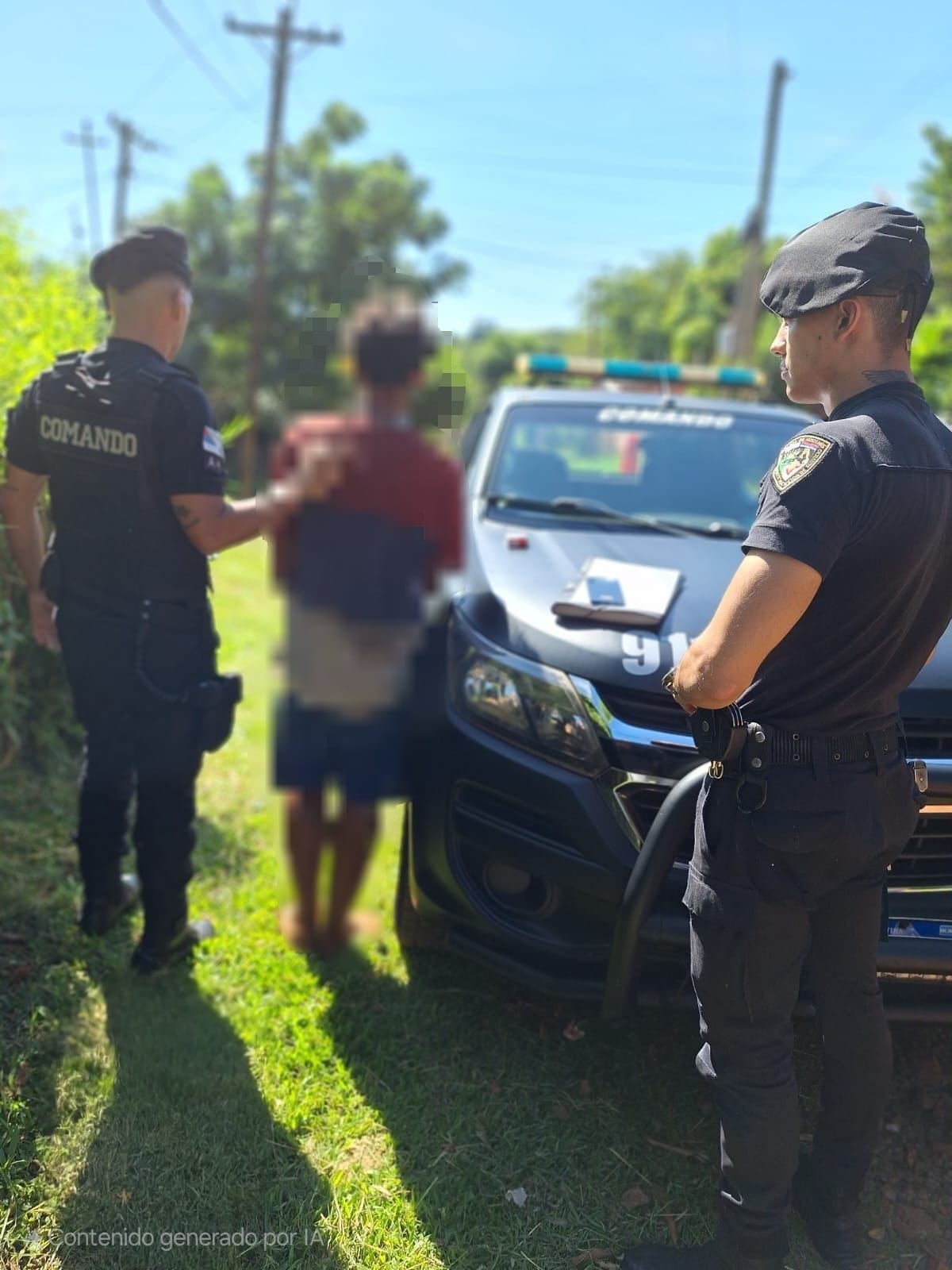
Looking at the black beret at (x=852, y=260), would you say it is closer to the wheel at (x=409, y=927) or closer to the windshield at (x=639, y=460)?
the windshield at (x=639, y=460)

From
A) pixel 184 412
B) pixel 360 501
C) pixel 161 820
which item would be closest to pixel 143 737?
pixel 161 820

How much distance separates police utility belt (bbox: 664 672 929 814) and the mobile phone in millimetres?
514

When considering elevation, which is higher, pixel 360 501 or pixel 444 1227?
pixel 360 501

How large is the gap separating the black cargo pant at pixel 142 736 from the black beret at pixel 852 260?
137 centimetres

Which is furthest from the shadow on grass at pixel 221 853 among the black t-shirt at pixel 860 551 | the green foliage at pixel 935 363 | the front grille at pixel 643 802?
the green foliage at pixel 935 363

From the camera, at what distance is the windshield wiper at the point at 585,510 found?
298cm

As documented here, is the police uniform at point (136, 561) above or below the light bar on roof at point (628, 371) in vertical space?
below

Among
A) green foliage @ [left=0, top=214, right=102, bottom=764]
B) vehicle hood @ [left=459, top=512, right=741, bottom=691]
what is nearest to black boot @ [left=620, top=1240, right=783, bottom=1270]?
vehicle hood @ [left=459, top=512, right=741, bottom=691]

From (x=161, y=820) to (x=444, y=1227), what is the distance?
1.23 m

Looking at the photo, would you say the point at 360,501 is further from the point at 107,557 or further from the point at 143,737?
the point at 143,737

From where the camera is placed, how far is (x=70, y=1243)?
197 cm

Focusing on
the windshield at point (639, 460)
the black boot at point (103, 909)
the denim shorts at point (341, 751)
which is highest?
the denim shorts at point (341, 751)

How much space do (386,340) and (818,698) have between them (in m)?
1.28

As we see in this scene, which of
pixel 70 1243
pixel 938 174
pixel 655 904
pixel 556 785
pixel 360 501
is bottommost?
pixel 70 1243
